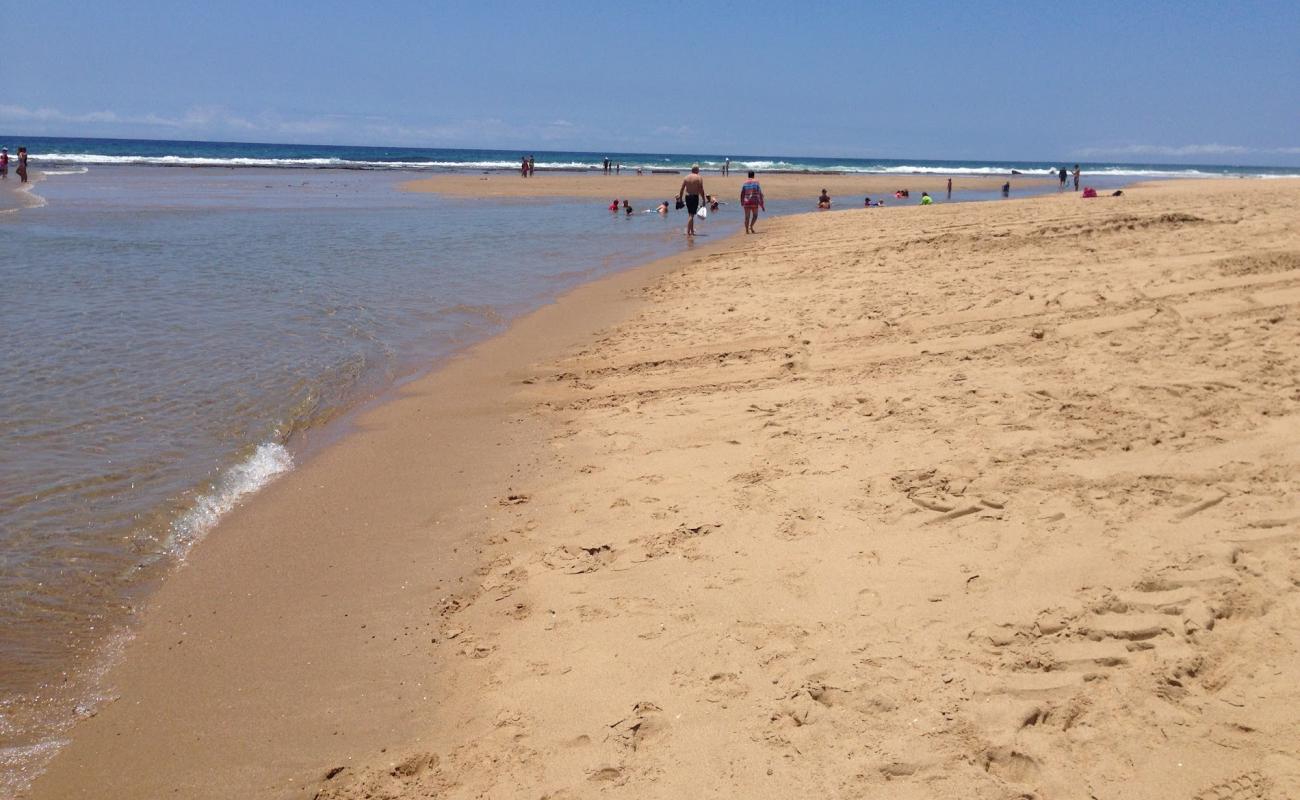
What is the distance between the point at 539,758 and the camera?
123 inches

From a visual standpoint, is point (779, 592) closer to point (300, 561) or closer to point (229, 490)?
point (300, 561)

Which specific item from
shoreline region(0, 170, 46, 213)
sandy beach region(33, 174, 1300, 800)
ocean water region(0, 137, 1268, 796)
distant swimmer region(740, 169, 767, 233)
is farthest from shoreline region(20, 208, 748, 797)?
shoreline region(0, 170, 46, 213)

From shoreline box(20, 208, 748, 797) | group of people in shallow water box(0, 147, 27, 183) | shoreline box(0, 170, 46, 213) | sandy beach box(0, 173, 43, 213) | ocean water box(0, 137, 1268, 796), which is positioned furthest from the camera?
group of people in shallow water box(0, 147, 27, 183)

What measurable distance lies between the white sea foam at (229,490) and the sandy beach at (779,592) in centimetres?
15

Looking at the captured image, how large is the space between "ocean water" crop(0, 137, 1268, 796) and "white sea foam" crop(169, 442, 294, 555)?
2 centimetres

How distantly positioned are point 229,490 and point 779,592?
12.0ft

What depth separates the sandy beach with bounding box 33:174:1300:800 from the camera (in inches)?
118

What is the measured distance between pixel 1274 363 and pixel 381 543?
6013 mm

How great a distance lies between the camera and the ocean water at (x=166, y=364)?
14.1 ft

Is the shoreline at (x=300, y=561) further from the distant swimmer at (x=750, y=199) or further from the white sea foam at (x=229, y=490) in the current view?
the distant swimmer at (x=750, y=199)

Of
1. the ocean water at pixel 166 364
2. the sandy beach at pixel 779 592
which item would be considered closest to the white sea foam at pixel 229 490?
the ocean water at pixel 166 364

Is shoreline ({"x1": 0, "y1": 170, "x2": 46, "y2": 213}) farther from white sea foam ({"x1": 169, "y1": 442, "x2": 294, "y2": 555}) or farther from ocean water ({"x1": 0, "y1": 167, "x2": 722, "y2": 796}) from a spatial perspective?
white sea foam ({"x1": 169, "y1": 442, "x2": 294, "y2": 555})

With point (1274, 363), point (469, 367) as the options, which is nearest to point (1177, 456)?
point (1274, 363)

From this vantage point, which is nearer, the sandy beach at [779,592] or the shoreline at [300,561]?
the sandy beach at [779,592]
